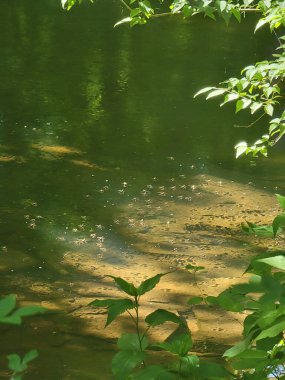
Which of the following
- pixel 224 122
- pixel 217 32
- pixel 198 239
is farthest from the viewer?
pixel 217 32

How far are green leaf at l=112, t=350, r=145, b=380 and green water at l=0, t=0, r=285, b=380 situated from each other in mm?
3566

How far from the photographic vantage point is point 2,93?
10219 mm

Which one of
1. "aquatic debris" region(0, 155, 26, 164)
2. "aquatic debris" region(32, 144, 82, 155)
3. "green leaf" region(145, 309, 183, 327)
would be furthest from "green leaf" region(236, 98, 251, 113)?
"aquatic debris" region(32, 144, 82, 155)

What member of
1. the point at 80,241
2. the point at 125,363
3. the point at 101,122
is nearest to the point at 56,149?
the point at 101,122

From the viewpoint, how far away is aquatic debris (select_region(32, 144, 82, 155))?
8336mm

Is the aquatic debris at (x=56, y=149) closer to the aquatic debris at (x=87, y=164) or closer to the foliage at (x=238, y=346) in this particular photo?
the aquatic debris at (x=87, y=164)

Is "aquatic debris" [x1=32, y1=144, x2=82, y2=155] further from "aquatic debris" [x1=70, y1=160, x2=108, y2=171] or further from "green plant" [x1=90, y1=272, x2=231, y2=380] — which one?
"green plant" [x1=90, y1=272, x2=231, y2=380]

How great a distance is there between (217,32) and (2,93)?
202 inches

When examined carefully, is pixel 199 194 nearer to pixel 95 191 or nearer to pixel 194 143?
pixel 95 191

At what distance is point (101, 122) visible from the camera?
9.35 metres

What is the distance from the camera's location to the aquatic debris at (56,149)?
8.34m

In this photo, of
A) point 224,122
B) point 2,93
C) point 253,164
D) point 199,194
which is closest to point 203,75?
point 224,122

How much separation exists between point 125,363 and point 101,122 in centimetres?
727

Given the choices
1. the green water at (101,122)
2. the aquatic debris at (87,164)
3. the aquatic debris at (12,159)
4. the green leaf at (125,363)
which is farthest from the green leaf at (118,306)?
the aquatic debris at (12,159)
